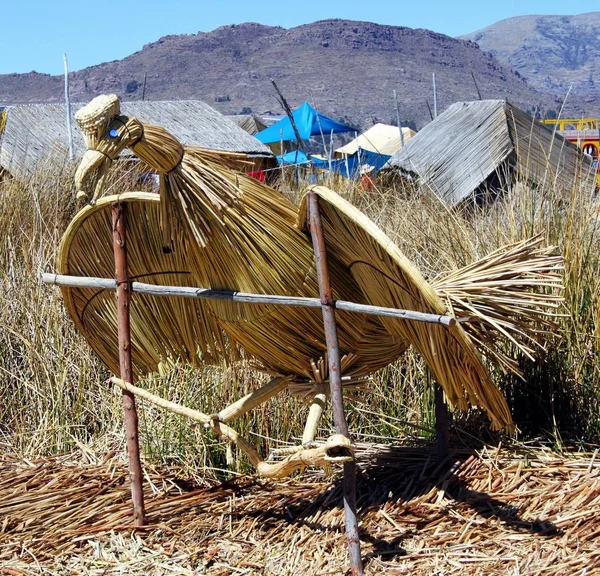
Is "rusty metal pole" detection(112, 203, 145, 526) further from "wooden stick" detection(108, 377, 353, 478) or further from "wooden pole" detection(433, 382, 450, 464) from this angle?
"wooden pole" detection(433, 382, 450, 464)

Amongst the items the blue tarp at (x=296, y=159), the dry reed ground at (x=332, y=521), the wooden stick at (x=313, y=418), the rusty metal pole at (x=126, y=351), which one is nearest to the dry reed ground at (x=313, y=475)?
the dry reed ground at (x=332, y=521)

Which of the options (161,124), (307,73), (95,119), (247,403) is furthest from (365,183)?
(307,73)

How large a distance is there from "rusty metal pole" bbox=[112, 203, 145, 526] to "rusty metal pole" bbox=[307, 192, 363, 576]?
71 centimetres

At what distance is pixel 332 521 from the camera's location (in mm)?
2951

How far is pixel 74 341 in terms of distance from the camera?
4.17 metres

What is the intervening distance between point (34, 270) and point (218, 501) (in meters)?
1.87

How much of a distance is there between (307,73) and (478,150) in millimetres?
66344

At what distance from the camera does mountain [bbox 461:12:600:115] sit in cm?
10776

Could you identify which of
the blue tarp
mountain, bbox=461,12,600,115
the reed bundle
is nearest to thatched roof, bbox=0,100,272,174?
the blue tarp

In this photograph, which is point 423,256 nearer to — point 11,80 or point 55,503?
point 55,503

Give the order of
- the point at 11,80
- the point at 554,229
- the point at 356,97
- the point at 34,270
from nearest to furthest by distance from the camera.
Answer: the point at 554,229, the point at 34,270, the point at 356,97, the point at 11,80

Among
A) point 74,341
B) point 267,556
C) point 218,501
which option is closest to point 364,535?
point 267,556

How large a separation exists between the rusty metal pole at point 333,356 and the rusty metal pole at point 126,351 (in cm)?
71

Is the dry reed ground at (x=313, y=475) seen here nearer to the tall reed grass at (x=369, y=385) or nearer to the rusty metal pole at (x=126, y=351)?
the tall reed grass at (x=369, y=385)
